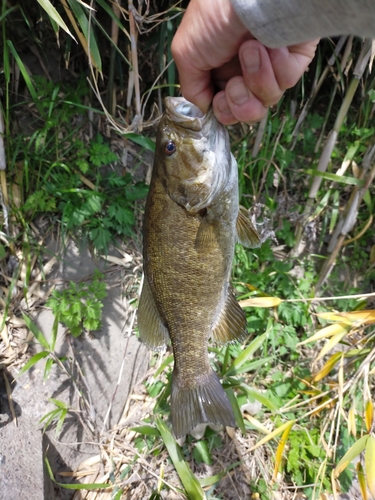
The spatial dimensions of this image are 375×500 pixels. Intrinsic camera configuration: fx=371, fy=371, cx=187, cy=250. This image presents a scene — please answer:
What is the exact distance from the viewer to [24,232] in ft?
8.42

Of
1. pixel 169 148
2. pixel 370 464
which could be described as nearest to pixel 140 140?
pixel 169 148

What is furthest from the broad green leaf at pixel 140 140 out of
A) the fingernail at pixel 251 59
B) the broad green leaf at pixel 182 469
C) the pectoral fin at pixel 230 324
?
the broad green leaf at pixel 182 469

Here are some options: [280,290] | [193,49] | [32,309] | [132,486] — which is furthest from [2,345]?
[193,49]

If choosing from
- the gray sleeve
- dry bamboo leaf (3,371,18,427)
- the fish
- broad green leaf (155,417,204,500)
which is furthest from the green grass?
the gray sleeve

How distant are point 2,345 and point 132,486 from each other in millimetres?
1246

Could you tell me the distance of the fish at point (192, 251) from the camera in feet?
4.69

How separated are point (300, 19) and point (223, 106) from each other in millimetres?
368

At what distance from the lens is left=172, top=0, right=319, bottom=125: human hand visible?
3.75 ft

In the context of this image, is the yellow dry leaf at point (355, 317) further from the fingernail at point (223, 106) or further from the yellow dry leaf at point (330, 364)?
the fingernail at point (223, 106)

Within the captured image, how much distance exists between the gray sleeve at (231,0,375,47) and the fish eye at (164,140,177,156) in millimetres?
494

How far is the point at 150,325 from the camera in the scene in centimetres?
174

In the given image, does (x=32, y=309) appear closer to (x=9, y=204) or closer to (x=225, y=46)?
(x=9, y=204)

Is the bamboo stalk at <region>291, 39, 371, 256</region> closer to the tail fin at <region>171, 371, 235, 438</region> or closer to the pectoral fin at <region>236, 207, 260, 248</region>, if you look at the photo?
the pectoral fin at <region>236, 207, 260, 248</region>

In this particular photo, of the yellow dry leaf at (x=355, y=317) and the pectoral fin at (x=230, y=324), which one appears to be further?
the yellow dry leaf at (x=355, y=317)
